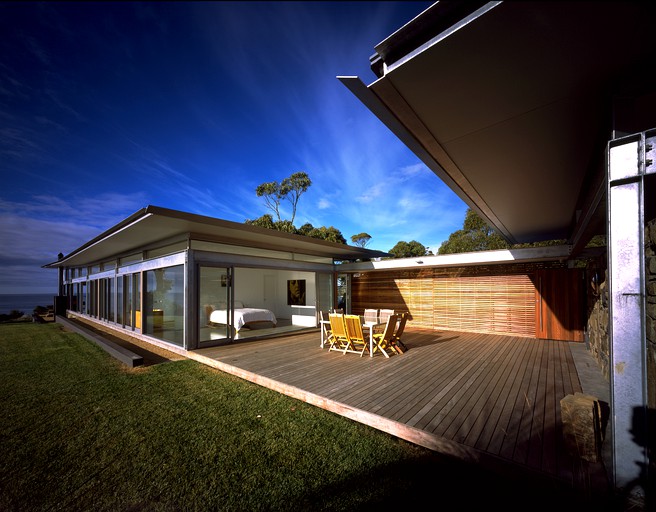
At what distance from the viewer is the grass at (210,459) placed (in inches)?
87.4

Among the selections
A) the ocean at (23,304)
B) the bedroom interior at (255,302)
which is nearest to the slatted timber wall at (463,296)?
the bedroom interior at (255,302)

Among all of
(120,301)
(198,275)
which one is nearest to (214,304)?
(198,275)

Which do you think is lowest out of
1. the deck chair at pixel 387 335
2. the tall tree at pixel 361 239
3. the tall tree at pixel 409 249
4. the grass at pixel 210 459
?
the grass at pixel 210 459

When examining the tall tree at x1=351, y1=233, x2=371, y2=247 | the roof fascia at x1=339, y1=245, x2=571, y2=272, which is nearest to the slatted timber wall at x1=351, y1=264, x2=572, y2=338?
the roof fascia at x1=339, y1=245, x2=571, y2=272

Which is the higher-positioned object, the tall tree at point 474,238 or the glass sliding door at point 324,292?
the tall tree at point 474,238

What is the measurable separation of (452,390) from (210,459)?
10.8 feet

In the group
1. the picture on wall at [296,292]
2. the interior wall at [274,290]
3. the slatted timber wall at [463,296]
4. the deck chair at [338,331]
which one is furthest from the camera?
the picture on wall at [296,292]

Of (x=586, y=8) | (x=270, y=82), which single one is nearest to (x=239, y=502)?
(x=586, y=8)

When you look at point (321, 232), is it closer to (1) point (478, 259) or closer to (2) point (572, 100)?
(1) point (478, 259)

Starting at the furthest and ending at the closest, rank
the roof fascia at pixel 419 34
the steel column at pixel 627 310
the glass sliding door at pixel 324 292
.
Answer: the glass sliding door at pixel 324 292 → the steel column at pixel 627 310 → the roof fascia at pixel 419 34

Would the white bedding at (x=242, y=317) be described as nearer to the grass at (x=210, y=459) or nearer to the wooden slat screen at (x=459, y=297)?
the grass at (x=210, y=459)

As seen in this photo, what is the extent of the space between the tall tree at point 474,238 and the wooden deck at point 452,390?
1590cm

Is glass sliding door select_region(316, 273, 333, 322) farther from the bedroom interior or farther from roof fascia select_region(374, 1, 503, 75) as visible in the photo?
roof fascia select_region(374, 1, 503, 75)

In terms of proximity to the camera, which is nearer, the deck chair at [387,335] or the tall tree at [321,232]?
the deck chair at [387,335]
